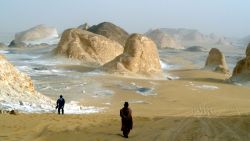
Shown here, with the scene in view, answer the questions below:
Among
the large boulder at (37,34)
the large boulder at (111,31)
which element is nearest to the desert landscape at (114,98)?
the large boulder at (111,31)

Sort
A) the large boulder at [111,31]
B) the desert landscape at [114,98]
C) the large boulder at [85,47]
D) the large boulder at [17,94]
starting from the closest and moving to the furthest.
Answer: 1. the desert landscape at [114,98]
2. the large boulder at [17,94]
3. the large boulder at [85,47]
4. the large boulder at [111,31]

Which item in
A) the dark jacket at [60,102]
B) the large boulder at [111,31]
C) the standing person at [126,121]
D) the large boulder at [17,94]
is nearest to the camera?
the standing person at [126,121]

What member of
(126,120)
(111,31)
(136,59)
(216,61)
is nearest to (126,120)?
(126,120)

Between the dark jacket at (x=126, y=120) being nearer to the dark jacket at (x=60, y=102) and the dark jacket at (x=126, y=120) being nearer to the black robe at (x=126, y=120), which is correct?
the black robe at (x=126, y=120)

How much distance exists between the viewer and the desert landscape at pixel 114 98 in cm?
1513

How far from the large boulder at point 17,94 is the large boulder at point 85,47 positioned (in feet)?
101

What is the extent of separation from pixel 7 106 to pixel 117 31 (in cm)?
6207

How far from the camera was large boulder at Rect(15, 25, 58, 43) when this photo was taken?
424 ft

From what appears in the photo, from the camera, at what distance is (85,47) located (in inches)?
2201

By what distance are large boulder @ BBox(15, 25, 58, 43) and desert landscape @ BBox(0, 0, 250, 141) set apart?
68161 mm

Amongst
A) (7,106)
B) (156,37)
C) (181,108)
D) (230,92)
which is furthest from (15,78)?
(156,37)

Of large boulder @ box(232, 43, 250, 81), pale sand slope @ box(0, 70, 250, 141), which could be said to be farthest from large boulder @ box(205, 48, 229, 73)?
pale sand slope @ box(0, 70, 250, 141)

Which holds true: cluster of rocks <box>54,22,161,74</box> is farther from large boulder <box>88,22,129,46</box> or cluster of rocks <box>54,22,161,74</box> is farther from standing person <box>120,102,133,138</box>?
standing person <box>120,102,133,138</box>

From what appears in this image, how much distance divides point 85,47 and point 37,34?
7997cm
